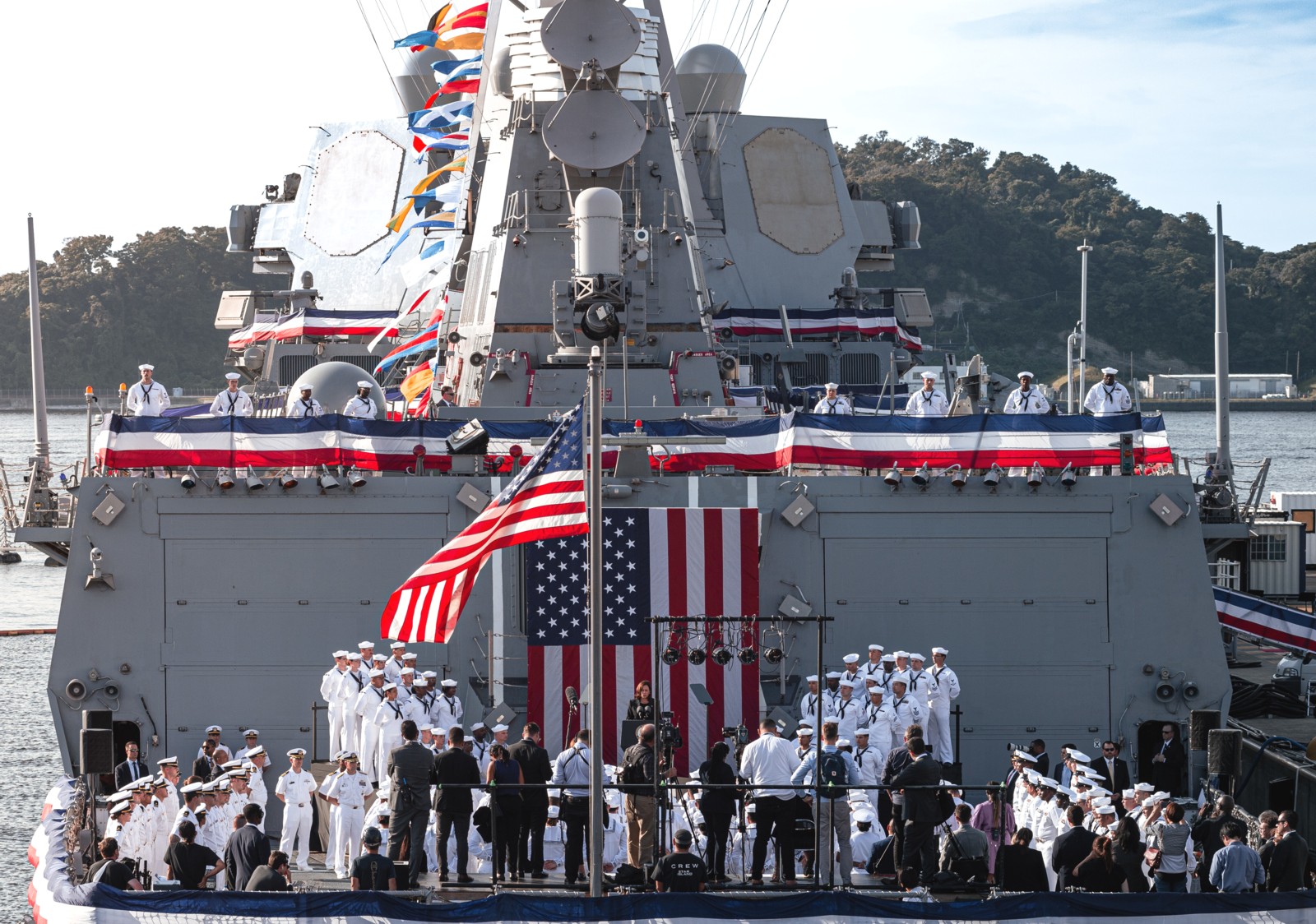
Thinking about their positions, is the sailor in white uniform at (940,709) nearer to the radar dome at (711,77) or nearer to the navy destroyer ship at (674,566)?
the navy destroyer ship at (674,566)

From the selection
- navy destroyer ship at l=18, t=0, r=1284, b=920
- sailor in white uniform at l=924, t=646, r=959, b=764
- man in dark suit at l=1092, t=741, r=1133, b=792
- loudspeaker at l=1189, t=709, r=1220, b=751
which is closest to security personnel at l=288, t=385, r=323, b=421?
navy destroyer ship at l=18, t=0, r=1284, b=920

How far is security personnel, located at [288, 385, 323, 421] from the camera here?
15.2 metres

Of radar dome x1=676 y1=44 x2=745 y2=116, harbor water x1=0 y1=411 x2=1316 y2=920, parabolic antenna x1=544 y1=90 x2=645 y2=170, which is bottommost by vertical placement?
harbor water x1=0 y1=411 x2=1316 y2=920

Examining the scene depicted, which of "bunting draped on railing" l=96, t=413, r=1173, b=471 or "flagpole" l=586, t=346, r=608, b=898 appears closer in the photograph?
"flagpole" l=586, t=346, r=608, b=898

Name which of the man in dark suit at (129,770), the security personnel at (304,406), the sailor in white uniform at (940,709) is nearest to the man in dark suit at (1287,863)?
the sailor in white uniform at (940,709)

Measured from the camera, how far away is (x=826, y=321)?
27.4 m

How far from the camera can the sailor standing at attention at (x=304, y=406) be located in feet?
50.0

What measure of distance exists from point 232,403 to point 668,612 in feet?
16.6

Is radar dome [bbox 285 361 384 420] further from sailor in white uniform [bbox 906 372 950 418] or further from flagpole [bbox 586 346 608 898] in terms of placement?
flagpole [bbox 586 346 608 898]

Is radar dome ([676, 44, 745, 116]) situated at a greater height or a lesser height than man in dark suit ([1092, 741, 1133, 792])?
greater

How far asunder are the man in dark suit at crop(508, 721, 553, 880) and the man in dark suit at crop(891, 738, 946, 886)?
7.47 feet

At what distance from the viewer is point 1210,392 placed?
8694cm

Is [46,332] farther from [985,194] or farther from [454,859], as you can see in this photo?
[454,859]

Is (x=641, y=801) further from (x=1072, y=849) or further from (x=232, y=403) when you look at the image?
(x=232, y=403)
